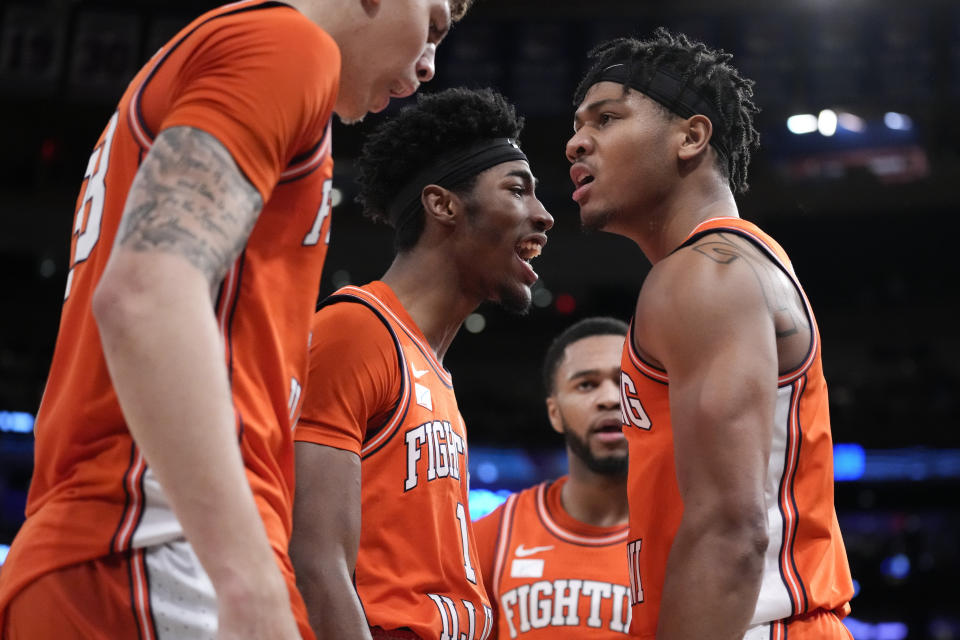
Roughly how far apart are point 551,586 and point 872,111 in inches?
474

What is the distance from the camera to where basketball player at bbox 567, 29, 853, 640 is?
2.14m

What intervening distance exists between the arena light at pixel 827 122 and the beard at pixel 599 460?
11.3 metres

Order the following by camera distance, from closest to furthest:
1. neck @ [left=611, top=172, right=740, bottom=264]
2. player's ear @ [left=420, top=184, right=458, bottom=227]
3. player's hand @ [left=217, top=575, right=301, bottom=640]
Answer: player's hand @ [left=217, top=575, right=301, bottom=640]
neck @ [left=611, top=172, right=740, bottom=264]
player's ear @ [left=420, top=184, right=458, bottom=227]

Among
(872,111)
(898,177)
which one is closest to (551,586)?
(872,111)

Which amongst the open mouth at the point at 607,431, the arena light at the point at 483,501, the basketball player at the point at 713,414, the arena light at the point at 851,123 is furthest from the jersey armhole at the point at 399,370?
the arena light at the point at 851,123

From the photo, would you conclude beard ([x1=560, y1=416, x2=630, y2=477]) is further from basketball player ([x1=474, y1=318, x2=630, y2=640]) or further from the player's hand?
the player's hand

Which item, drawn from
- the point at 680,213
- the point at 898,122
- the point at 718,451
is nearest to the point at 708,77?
the point at 680,213

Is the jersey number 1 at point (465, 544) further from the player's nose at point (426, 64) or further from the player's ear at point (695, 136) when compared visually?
the player's nose at point (426, 64)

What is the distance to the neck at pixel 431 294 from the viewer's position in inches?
123

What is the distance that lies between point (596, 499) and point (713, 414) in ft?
7.51

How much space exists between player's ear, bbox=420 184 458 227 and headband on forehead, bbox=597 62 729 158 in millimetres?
694

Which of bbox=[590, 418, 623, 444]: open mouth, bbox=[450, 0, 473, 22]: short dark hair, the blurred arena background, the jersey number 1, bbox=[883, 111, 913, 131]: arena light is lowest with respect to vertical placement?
the jersey number 1

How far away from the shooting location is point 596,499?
14.3ft

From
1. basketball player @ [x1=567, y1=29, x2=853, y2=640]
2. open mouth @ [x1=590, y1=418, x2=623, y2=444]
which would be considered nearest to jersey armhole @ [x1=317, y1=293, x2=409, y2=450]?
basketball player @ [x1=567, y1=29, x2=853, y2=640]
